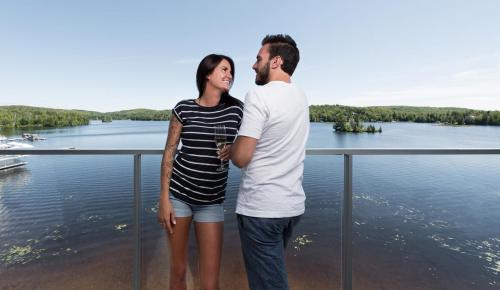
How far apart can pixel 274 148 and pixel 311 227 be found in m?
0.97

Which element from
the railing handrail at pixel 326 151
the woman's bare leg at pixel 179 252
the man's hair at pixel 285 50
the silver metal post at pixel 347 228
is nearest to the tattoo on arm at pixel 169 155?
the woman's bare leg at pixel 179 252

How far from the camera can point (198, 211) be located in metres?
1.60

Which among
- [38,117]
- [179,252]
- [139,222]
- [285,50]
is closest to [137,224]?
[139,222]

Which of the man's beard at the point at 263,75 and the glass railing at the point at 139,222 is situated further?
the glass railing at the point at 139,222

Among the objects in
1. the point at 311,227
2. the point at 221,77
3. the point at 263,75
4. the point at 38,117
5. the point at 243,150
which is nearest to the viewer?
the point at 243,150

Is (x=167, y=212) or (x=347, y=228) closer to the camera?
(x=167, y=212)

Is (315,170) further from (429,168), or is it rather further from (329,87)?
(329,87)

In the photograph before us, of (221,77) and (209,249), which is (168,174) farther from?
(221,77)

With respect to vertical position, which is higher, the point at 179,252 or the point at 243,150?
the point at 243,150

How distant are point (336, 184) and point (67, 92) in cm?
8151

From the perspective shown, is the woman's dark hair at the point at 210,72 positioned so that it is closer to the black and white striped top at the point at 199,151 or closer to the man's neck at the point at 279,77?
the black and white striped top at the point at 199,151

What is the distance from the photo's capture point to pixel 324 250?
6.70 ft

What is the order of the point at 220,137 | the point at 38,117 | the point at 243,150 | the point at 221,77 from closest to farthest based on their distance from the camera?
the point at 243,150, the point at 220,137, the point at 221,77, the point at 38,117

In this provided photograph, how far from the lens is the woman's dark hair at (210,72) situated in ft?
5.13
